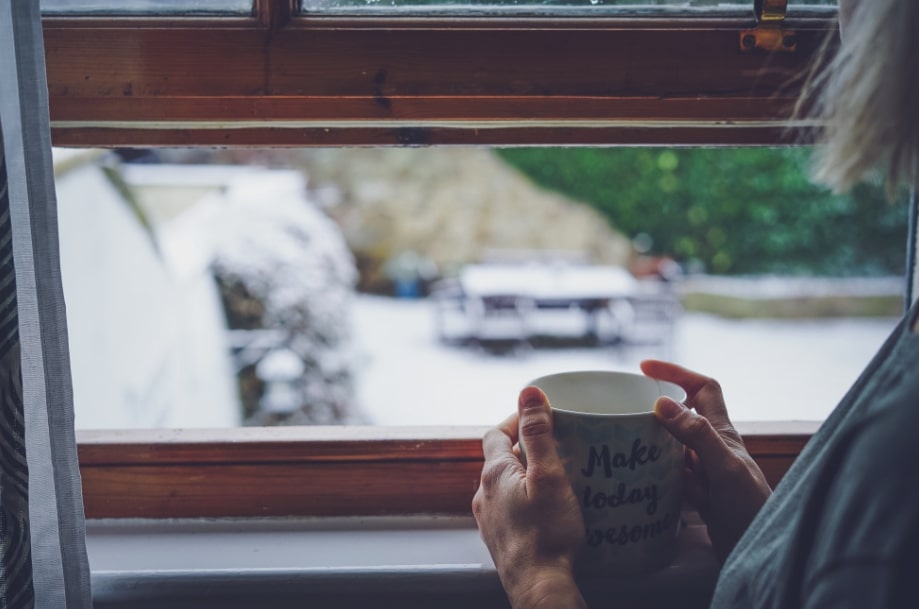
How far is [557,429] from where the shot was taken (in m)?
0.47

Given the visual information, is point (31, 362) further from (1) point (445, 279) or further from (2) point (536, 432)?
(1) point (445, 279)

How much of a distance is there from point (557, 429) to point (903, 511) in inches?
8.7

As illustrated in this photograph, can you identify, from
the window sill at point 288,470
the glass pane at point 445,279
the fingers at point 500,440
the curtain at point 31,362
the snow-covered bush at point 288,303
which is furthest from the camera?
the snow-covered bush at point 288,303

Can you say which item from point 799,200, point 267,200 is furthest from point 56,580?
point 799,200

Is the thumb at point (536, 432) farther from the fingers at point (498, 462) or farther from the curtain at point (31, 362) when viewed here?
the curtain at point (31, 362)

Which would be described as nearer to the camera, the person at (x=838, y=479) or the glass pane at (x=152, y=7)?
the person at (x=838, y=479)

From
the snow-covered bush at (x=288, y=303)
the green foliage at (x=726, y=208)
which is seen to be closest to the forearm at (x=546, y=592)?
the snow-covered bush at (x=288, y=303)

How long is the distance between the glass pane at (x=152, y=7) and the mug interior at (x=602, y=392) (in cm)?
39

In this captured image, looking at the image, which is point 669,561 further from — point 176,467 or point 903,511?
point 176,467

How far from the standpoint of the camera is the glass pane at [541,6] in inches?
23.2

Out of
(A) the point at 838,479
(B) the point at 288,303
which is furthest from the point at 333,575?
(B) the point at 288,303

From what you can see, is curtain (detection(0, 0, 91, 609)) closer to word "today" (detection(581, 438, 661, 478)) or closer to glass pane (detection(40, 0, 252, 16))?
glass pane (detection(40, 0, 252, 16))

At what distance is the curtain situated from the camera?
1.29 ft

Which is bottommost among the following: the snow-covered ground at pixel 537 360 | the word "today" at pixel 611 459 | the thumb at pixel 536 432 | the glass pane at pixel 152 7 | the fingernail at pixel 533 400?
the snow-covered ground at pixel 537 360
